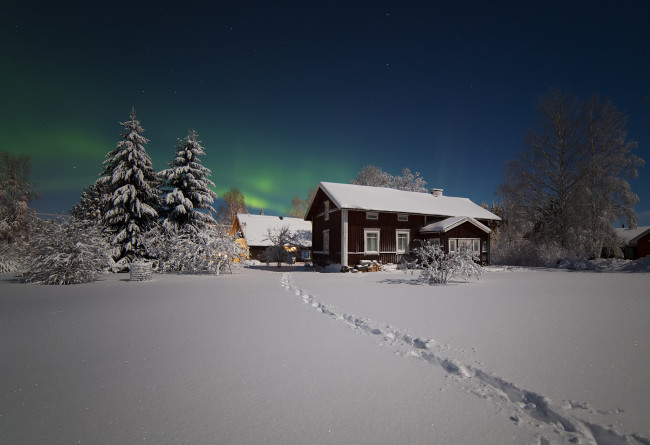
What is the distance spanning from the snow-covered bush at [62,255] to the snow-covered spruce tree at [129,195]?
4579 mm

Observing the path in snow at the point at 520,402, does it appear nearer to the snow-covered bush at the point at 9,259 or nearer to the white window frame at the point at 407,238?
the white window frame at the point at 407,238

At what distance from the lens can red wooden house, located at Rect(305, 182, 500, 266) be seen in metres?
20.7

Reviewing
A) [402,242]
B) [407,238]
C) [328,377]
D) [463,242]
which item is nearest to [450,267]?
[402,242]

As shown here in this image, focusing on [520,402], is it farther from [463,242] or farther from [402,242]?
[463,242]

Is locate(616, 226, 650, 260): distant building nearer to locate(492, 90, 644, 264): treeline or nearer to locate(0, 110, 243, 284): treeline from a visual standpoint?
locate(492, 90, 644, 264): treeline

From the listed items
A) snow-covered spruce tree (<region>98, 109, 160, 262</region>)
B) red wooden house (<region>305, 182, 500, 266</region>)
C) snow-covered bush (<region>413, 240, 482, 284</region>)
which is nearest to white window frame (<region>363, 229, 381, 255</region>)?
red wooden house (<region>305, 182, 500, 266</region>)

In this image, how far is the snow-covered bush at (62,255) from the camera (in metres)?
13.1

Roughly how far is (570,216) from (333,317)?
24316mm

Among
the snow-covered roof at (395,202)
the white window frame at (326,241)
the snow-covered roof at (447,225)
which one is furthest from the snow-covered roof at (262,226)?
the snow-covered roof at (447,225)

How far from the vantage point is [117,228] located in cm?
1942

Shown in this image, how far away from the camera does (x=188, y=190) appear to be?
21.5 m

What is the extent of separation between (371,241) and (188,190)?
1349 cm

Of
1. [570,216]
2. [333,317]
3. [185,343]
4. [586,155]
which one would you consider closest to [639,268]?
[570,216]

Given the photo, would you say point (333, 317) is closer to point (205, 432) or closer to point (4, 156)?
point (205, 432)
